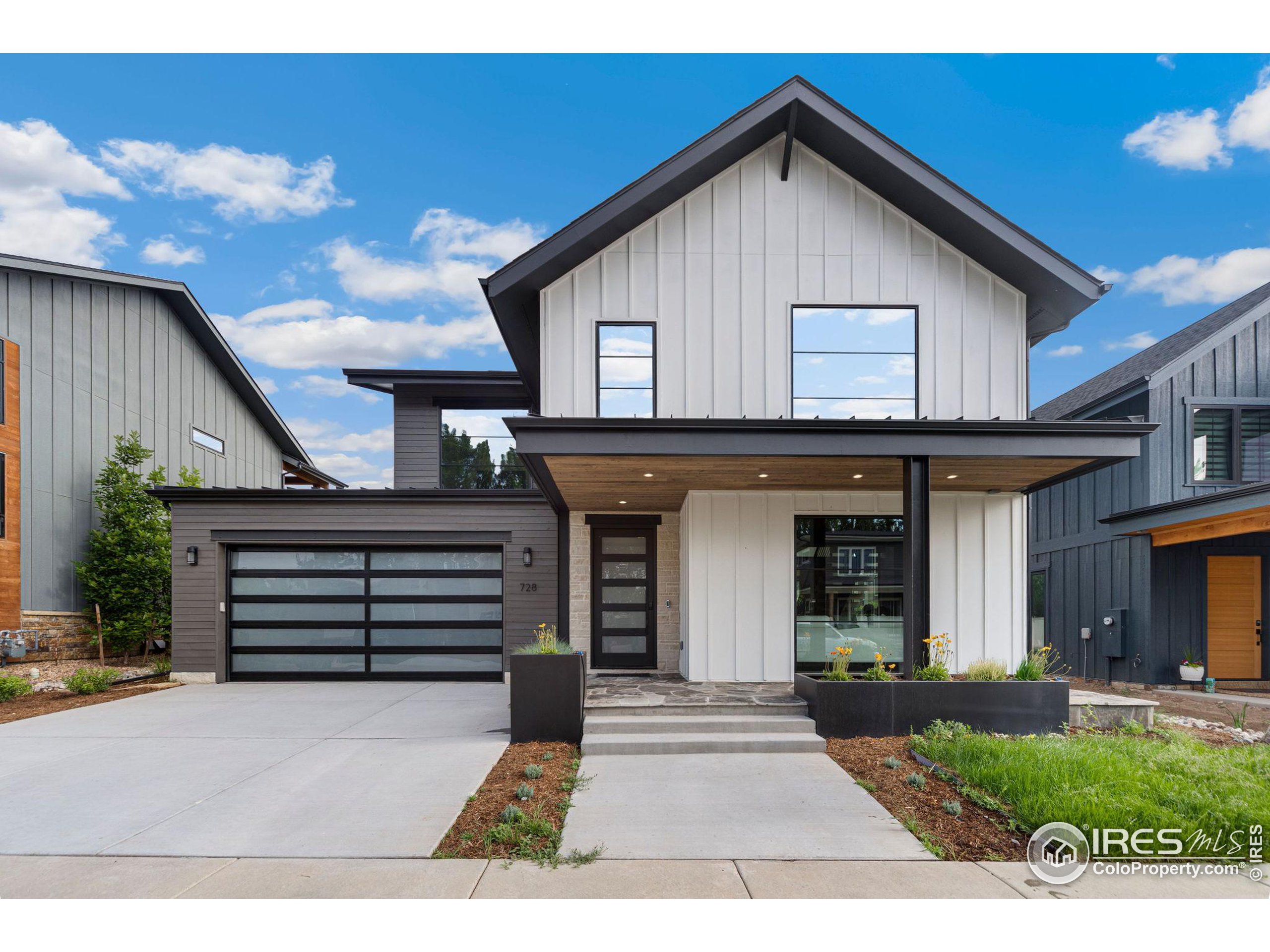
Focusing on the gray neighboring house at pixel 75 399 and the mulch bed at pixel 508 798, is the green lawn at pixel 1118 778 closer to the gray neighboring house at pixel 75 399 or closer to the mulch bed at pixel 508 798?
the mulch bed at pixel 508 798

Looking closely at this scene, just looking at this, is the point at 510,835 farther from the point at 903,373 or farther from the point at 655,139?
the point at 655,139

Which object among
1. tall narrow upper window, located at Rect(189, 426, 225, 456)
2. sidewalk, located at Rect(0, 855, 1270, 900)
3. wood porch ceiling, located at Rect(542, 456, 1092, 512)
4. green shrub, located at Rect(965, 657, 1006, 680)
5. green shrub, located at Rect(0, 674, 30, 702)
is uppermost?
tall narrow upper window, located at Rect(189, 426, 225, 456)

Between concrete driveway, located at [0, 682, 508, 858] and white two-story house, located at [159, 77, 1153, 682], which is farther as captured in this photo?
white two-story house, located at [159, 77, 1153, 682]

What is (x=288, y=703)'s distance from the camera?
366 inches

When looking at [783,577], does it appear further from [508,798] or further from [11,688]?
[11,688]

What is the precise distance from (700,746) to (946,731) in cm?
214

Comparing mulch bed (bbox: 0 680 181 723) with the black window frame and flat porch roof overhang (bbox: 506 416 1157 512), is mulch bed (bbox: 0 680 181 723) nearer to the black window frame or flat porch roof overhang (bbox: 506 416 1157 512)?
flat porch roof overhang (bbox: 506 416 1157 512)

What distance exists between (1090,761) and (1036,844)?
1413mm

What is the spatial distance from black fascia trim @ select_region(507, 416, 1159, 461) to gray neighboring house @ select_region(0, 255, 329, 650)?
10.6 m

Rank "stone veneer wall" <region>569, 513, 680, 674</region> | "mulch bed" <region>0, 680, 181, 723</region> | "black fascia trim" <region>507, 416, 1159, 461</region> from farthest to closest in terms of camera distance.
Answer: "stone veneer wall" <region>569, 513, 680, 674</region>
"mulch bed" <region>0, 680, 181, 723</region>
"black fascia trim" <region>507, 416, 1159, 461</region>

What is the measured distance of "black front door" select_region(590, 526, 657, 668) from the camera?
414 inches

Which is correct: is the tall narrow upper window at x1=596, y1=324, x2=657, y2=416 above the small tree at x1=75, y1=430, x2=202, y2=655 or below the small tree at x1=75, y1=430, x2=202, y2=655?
above

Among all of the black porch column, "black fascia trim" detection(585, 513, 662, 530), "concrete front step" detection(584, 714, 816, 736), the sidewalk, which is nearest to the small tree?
"black fascia trim" detection(585, 513, 662, 530)

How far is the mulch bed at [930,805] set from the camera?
4.23 metres
